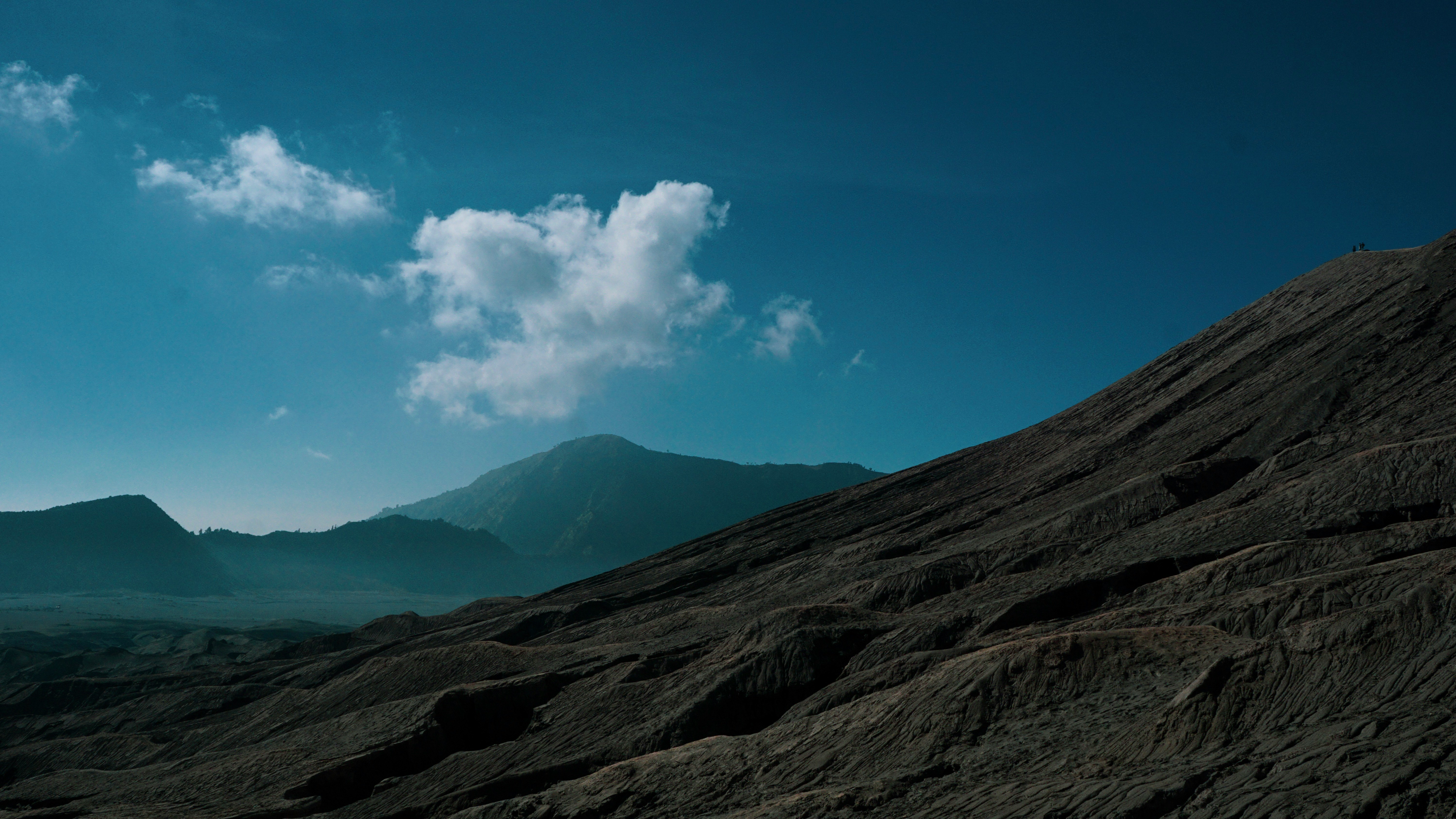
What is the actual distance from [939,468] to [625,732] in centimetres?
5368

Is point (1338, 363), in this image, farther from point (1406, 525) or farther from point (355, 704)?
point (355, 704)

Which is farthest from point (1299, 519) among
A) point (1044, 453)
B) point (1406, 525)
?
point (1044, 453)

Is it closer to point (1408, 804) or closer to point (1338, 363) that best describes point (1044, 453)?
Answer: point (1338, 363)

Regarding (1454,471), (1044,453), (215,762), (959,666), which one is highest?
(1044,453)

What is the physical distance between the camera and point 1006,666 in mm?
19812

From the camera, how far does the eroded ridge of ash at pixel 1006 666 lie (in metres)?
14.3

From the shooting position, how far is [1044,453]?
67438mm

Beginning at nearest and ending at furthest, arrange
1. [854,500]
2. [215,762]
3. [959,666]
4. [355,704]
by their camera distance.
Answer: [959,666]
[215,762]
[355,704]
[854,500]

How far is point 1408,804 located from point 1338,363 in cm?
4901

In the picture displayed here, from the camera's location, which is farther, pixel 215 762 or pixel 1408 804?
Result: pixel 215 762

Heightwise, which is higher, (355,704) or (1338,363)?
(1338,363)

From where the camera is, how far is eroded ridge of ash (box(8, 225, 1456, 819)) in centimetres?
1430

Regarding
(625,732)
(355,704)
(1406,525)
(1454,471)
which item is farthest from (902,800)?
(355,704)

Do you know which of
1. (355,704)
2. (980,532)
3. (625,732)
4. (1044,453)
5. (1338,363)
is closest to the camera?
(625,732)
